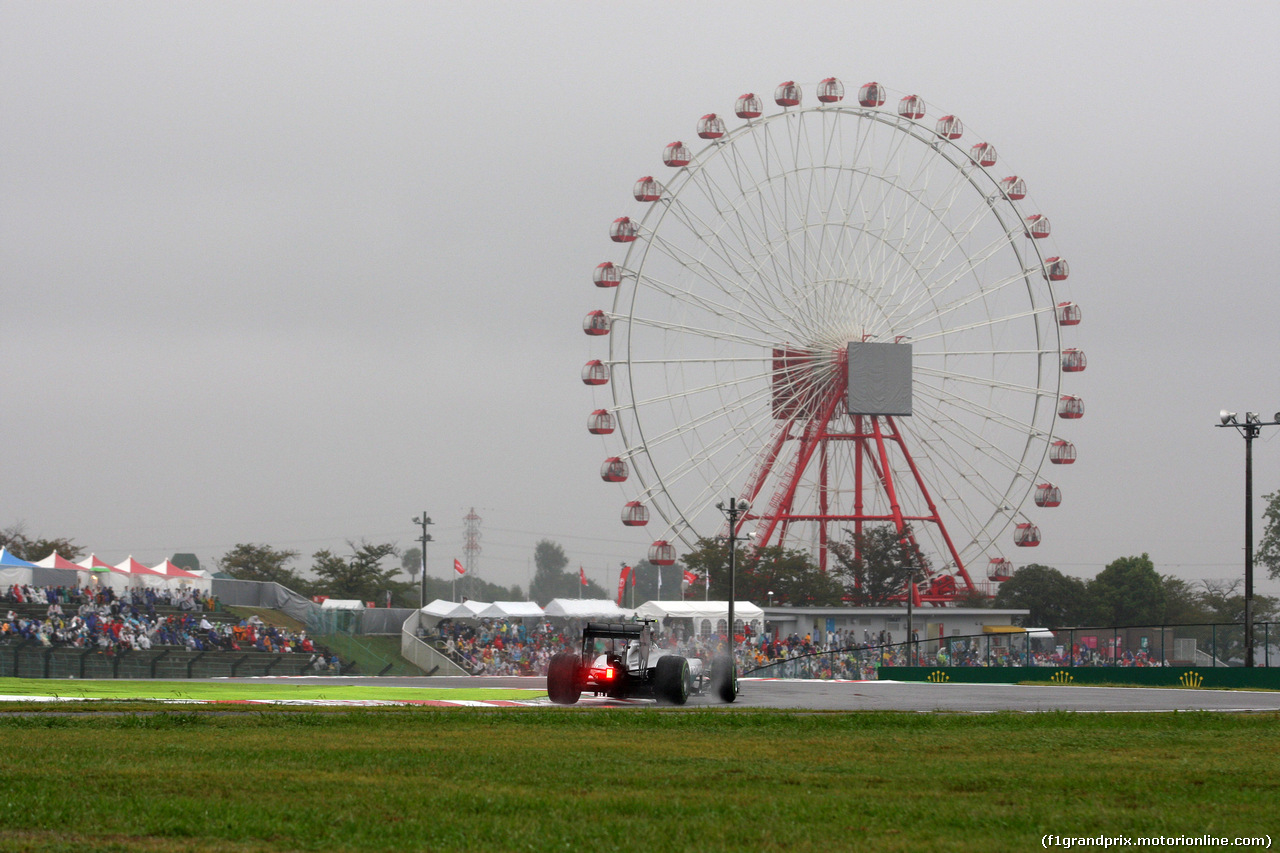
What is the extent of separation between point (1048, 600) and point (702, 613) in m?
43.0

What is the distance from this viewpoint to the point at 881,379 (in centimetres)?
6531

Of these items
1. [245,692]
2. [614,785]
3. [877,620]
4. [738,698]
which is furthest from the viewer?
[877,620]

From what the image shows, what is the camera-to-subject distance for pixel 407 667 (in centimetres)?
5353

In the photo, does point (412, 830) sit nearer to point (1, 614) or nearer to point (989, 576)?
point (1, 614)

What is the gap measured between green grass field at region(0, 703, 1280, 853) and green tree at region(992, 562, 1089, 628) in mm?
75175

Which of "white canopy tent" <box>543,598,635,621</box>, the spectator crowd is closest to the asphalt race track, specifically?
the spectator crowd

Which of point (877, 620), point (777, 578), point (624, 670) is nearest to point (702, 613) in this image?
point (877, 620)

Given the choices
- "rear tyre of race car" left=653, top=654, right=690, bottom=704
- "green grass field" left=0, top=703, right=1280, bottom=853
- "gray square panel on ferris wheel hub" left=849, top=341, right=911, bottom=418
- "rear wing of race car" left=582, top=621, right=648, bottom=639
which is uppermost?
"gray square panel on ferris wheel hub" left=849, top=341, right=911, bottom=418

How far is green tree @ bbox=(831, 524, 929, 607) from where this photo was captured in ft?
262

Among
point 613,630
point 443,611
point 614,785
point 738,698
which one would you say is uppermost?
point 613,630

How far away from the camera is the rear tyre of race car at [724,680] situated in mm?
27047

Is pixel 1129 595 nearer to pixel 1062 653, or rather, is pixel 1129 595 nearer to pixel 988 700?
pixel 1062 653

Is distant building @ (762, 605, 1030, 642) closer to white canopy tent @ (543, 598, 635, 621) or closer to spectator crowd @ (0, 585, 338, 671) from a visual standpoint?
white canopy tent @ (543, 598, 635, 621)

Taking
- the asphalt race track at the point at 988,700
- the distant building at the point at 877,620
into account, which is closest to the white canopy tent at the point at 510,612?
the distant building at the point at 877,620
